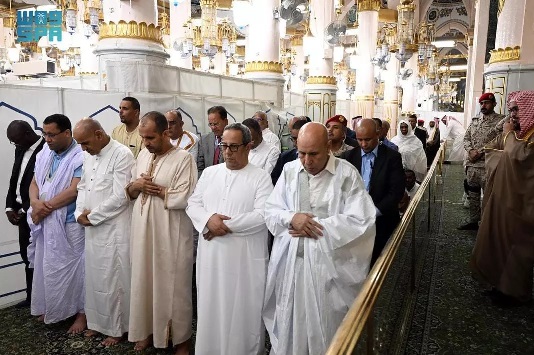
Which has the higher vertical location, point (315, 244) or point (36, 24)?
point (36, 24)

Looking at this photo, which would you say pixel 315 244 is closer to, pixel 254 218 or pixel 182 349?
pixel 254 218

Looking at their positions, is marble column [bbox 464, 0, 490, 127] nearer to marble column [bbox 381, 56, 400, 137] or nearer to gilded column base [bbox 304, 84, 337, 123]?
marble column [bbox 381, 56, 400, 137]

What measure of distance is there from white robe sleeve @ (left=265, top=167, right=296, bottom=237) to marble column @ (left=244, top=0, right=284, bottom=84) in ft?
20.4

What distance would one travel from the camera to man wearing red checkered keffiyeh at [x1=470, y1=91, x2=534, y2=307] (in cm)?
316

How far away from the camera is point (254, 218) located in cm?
234

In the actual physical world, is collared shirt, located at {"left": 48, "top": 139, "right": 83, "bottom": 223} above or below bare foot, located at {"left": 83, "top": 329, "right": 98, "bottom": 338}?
above

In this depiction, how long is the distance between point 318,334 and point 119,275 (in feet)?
4.74

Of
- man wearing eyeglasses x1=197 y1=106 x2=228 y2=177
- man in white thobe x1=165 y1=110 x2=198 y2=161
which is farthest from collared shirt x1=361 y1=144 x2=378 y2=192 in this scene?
man in white thobe x1=165 y1=110 x2=198 y2=161

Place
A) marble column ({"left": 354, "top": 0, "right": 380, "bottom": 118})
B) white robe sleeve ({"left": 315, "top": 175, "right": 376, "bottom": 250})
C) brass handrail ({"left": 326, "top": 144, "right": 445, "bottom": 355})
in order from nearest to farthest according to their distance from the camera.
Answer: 1. brass handrail ({"left": 326, "top": 144, "right": 445, "bottom": 355})
2. white robe sleeve ({"left": 315, "top": 175, "right": 376, "bottom": 250})
3. marble column ({"left": 354, "top": 0, "right": 380, "bottom": 118})

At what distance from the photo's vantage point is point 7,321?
3229 mm

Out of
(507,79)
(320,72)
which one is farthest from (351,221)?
(320,72)

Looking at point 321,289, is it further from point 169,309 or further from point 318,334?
point 169,309

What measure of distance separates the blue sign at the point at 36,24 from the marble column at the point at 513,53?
346 inches

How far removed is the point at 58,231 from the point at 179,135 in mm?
1490
